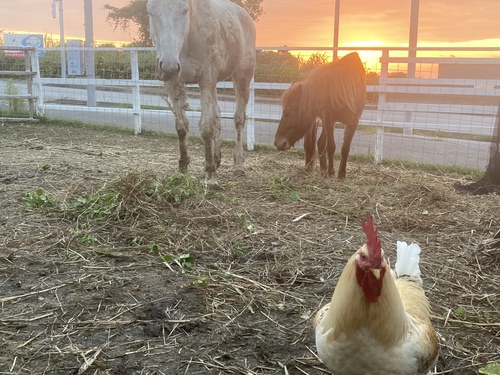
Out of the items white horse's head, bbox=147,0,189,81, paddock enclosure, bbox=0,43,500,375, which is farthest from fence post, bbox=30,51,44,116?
white horse's head, bbox=147,0,189,81

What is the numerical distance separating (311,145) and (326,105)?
67 cm

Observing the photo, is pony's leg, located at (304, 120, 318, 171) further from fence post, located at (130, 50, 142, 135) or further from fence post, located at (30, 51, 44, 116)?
fence post, located at (30, 51, 44, 116)

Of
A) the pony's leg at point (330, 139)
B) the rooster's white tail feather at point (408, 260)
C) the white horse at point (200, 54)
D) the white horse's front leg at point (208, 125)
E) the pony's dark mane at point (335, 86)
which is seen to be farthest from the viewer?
the pony's leg at point (330, 139)

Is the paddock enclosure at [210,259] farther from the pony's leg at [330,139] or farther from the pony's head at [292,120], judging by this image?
the pony's head at [292,120]

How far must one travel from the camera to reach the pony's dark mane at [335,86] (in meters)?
6.12

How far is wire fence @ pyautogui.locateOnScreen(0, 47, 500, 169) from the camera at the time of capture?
8.00 m

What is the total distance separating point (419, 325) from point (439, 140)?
944cm

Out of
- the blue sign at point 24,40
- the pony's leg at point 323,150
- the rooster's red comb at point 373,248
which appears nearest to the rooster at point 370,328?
the rooster's red comb at point 373,248

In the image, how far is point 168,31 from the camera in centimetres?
507

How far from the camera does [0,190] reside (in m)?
5.34

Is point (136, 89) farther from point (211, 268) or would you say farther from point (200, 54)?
point (211, 268)

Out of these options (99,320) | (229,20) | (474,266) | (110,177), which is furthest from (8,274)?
(229,20)

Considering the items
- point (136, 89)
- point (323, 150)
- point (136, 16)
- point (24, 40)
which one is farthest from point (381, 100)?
point (24, 40)

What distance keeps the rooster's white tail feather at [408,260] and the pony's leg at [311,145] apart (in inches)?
165
